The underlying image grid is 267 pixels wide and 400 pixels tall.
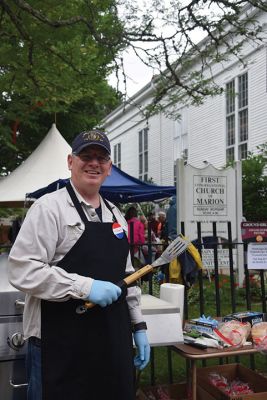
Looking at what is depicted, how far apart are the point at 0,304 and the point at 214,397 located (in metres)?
1.68

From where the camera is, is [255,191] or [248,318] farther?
[255,191]

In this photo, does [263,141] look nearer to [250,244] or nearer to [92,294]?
[250,244]

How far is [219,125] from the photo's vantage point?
1789 centimetres

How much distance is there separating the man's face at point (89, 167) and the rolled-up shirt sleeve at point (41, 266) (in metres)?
0.27

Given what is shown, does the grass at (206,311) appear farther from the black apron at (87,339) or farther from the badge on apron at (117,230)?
the badge on apron at (117,230)

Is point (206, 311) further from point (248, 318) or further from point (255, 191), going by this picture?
point (255, 191)

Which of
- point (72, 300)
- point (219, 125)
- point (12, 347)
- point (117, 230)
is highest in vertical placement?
point (219, 125)

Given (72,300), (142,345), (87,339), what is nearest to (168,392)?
(142,345)

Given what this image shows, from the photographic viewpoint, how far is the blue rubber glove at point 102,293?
6.61ft

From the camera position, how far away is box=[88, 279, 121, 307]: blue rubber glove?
2014mm

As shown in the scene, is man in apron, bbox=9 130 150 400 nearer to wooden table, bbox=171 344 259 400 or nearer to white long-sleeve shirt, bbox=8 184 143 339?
white long-sleeve shirt, bbox=8 184 143 339

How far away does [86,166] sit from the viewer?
234cm

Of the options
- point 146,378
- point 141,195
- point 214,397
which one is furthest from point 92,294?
point 141,195

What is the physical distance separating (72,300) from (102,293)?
0.19 metres
